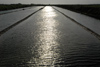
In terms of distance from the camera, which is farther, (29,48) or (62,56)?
(29,48)

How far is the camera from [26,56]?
475 centimetres

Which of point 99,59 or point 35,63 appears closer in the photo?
point 35,63

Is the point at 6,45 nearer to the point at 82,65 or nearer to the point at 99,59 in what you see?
the point at 82,65

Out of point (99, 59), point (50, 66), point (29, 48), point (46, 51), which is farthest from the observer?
point (29, 48)

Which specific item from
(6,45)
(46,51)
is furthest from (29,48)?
(6,45)

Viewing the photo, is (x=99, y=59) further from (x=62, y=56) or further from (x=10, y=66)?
(x=10, y=66)

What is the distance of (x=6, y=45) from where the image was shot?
614 cm

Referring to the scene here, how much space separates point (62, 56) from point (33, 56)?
3.54ft

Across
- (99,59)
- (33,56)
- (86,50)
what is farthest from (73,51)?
(33,56)

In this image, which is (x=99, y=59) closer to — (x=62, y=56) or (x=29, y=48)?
(x=62, y=56)

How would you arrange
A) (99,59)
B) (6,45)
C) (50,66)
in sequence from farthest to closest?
(6,45) < (99,59) < (50,66)

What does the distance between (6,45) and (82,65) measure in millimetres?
3775

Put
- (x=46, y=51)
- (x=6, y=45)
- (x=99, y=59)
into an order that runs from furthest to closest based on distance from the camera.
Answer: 1. (x=6, y=45)
2. (x=46, y=51)
3. (x=99, y=59)

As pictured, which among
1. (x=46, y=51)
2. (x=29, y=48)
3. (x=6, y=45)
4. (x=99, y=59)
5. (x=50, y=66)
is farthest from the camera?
(x=6, y=45)
